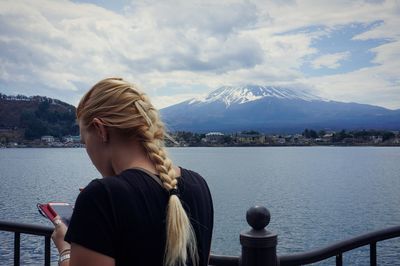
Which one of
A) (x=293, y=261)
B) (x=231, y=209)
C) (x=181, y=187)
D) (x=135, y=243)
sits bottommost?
(x=231, y=209)

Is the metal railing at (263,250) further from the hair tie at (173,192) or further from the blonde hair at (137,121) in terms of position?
the hair tie at (173,192)

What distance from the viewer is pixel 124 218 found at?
5.10ft

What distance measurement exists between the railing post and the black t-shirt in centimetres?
111

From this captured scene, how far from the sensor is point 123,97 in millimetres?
1733

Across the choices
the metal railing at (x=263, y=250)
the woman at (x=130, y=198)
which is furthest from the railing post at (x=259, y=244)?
the woman at (x=130, y=198)

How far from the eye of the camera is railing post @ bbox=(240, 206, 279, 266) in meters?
2.65

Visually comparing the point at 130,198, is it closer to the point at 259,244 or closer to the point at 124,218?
the point at 124,218

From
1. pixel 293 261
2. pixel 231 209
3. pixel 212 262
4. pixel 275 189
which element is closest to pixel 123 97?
pixel 212 262

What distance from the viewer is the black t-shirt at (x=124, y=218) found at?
1.54 metres

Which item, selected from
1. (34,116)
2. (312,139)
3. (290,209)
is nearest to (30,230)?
(290,209)

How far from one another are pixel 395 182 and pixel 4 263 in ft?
140

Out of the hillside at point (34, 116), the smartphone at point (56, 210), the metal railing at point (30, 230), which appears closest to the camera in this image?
the smartphone at point (56, 210)

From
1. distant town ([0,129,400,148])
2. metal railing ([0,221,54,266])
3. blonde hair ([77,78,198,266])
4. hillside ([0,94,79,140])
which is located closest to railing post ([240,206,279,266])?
blonde hair ([77,78,198,266])

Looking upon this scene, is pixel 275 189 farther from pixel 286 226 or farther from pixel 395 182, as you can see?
pixel 286 226
